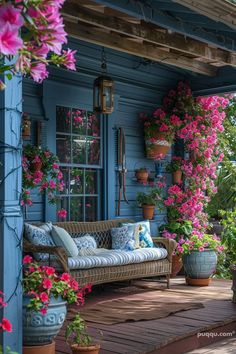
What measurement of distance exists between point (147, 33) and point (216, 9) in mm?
1023

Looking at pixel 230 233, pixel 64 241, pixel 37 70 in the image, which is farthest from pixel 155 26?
pixel 37 70

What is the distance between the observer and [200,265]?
6.49m

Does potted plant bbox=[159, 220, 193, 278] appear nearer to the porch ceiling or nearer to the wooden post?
the porch ceiling

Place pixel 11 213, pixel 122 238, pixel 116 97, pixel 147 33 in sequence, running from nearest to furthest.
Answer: pixel 11 213
pixel 147 33
pixel 122 238
pixel 116 97

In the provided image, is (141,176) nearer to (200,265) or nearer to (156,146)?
(156,146)

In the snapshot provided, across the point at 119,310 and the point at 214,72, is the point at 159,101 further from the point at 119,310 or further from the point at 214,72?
the point at 119,310

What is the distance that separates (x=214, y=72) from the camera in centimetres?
715

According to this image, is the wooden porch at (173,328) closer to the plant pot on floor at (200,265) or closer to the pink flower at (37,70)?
the plant pot on floor at (200,265)

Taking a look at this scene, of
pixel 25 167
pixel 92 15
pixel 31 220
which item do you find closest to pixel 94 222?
pixel 31 220

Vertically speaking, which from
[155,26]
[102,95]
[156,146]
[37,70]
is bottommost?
[37,70]

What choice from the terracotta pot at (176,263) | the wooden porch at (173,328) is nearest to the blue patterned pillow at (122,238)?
the wooden porch at (173,328)

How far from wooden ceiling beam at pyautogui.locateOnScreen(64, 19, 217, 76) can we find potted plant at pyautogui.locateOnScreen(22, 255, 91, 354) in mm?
2595

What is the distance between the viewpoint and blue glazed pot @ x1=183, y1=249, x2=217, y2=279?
6461 mm

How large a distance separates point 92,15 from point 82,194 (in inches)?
103
